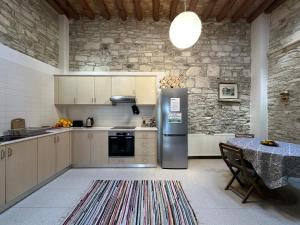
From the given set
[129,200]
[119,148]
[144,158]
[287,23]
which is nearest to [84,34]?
[119,148]

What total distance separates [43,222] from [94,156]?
96.4 inches

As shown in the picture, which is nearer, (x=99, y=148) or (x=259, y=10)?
(x=99, y=148)

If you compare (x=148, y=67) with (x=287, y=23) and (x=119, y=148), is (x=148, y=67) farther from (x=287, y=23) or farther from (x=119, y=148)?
(x=287, y=23)

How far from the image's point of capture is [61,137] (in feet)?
14.3

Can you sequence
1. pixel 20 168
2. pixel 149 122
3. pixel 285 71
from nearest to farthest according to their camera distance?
pixel 20 168 → pixel 285 71 → pixel 149 122

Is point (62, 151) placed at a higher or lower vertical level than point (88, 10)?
lower

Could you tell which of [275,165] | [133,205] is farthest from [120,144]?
[275,165]

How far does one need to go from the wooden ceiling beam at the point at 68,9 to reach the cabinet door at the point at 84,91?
5.58 ft

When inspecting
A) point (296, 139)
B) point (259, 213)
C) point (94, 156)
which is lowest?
point (259, 213)

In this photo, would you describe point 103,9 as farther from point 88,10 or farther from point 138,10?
point 138,10

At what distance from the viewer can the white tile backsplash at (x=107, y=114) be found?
5.57m

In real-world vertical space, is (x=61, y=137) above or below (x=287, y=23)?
below

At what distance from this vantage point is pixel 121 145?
4.92 metres

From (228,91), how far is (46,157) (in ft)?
15.6
